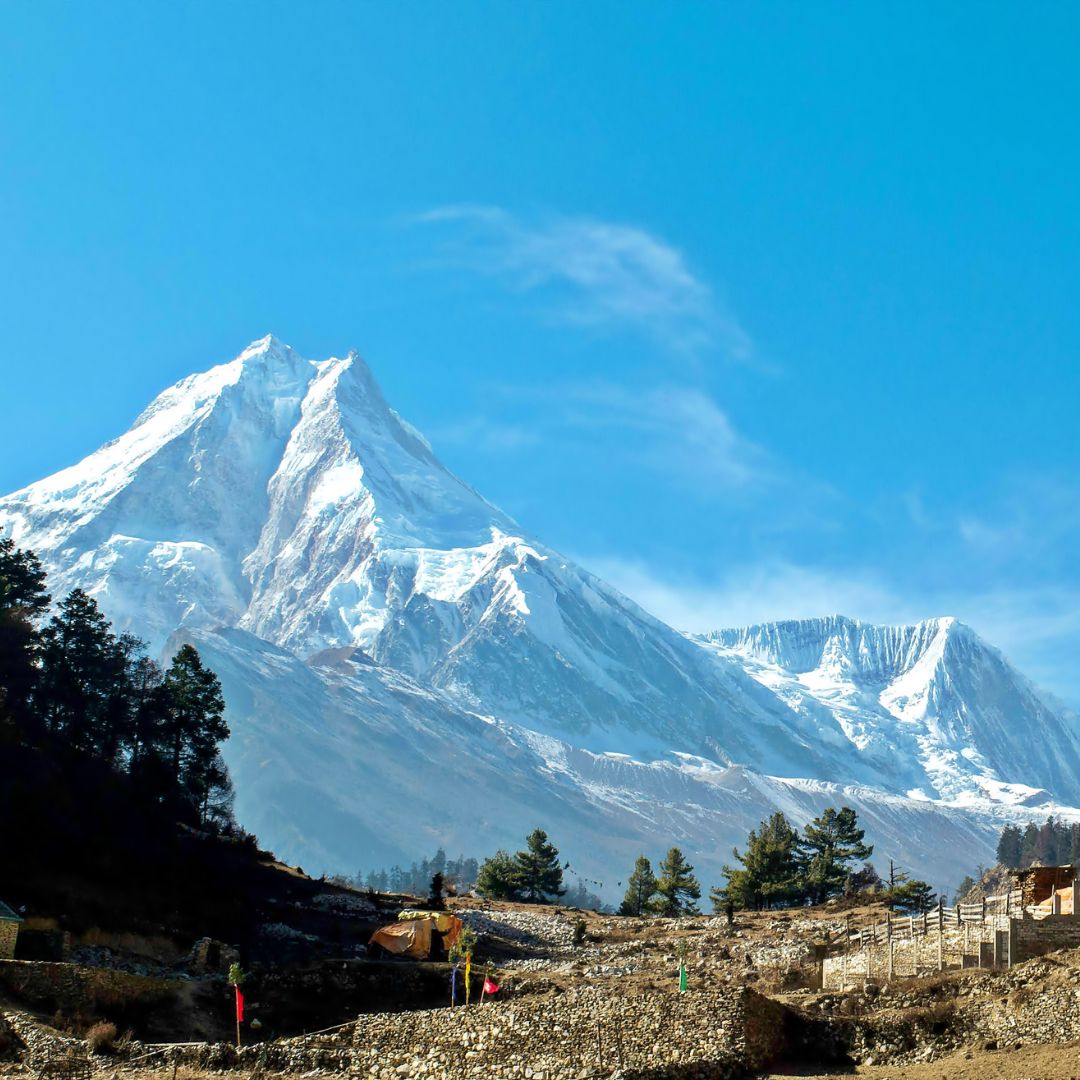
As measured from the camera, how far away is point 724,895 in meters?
84.6

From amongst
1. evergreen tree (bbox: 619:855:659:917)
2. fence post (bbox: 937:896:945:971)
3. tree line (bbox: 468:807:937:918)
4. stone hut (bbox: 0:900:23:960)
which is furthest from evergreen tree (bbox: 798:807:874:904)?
stone hut (bbox: 0:900:23:960)

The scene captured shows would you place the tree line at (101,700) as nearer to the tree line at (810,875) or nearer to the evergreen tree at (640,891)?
the tree line at (810,875)

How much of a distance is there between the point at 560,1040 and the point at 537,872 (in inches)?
2228

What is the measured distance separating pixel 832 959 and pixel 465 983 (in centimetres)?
1033

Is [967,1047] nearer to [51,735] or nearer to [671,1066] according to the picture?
[671,1066]

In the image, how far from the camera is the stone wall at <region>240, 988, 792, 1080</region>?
2834cm

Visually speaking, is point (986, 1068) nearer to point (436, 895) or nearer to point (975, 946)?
point (975, 946)

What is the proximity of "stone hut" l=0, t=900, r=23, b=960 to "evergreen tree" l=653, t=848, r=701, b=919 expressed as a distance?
47.0m

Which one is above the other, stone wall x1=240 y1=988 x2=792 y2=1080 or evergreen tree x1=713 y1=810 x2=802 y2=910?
evergreen tree x1=713 y1=810 x2=802 y2=910

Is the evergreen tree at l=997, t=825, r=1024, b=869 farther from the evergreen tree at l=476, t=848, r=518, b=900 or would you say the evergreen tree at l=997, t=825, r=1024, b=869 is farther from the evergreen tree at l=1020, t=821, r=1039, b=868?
the evergreen tree at l=476, t=848, r=518, b=900

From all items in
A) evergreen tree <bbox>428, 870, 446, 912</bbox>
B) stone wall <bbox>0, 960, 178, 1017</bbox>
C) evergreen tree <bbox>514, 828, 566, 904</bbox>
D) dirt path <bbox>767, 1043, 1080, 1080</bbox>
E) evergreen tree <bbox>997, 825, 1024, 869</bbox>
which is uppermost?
evergreen tree <bbox>997, 825, 1024, 869</bbox>

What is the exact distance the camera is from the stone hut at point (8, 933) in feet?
124

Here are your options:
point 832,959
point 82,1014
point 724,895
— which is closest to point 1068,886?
point 832,959

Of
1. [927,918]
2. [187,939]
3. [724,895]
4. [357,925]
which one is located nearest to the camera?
[927,918]
